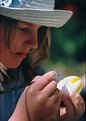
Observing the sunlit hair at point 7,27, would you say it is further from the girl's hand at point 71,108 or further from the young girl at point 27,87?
the girl's hand at point 71,108

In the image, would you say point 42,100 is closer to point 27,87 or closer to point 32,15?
point 27,87

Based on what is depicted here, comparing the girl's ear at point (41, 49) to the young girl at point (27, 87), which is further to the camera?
the girl's ear at point (41, 49)

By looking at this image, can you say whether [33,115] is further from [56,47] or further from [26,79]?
[56,47]

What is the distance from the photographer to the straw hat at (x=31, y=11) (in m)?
0.47

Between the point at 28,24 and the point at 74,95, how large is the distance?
0.14m

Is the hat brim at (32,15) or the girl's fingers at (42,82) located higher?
the hat brim at (32,15)

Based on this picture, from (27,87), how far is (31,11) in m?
0.12

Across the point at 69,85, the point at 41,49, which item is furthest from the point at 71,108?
the point at 41,49

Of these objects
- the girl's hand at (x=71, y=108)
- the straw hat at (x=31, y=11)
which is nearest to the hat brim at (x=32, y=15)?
the straw hat at (x=31, y=11)

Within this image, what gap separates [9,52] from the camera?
1.73 ft

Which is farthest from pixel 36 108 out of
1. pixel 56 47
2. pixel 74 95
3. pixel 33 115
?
pixel 56 47

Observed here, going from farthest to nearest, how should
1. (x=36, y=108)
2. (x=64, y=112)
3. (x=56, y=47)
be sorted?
(x=56, y=47)
(x=64, y=112)
(x=36, y=108)

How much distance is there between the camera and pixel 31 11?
1.57 ft

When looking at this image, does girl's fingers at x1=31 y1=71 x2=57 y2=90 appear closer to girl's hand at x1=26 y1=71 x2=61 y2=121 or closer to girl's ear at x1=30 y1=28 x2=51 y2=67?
girl's hand at x1=26 y1=71 x2=61 y2=121
